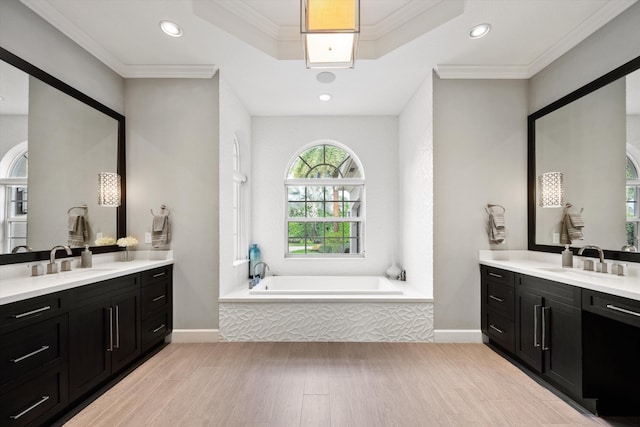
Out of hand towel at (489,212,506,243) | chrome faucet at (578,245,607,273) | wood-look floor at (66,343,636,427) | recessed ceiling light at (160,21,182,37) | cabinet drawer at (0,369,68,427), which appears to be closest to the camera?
cabinet drawer at (0,369,68,427)

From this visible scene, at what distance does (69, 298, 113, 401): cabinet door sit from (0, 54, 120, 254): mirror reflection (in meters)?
0.62

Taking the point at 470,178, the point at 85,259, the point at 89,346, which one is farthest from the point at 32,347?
the point at 470,178

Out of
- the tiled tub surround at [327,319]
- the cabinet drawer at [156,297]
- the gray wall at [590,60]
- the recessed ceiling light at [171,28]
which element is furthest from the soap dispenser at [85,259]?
the gray wall at [590,60]

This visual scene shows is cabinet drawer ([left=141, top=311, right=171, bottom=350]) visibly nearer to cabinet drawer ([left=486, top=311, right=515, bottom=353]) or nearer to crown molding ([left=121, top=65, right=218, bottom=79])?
crown molding ([left=121, top=65, right=218, bottom=79])

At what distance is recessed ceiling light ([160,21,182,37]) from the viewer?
2.44m

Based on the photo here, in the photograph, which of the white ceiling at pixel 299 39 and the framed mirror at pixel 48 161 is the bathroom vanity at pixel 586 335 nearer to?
the white ceiling at pixel 299 39

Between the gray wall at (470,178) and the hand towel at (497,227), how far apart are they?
0.24ft

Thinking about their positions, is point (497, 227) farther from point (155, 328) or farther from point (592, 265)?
point (155, 328)

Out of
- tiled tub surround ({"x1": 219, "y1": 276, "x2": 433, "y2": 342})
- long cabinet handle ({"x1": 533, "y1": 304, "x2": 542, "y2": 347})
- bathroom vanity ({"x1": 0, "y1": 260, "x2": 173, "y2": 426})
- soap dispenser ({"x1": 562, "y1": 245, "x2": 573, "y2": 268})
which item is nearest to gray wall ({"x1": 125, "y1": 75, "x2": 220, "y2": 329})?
tiled tub surround ({"x1": 219, "y1": 276, "x2": 433, "y2": 342})

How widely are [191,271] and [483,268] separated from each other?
294 centimetres

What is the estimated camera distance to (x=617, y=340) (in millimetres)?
1944

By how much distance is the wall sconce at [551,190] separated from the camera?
8.79 ft

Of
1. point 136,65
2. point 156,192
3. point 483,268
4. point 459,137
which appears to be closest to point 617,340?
point 483,268

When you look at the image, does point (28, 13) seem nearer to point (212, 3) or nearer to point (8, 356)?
point (212, 3)
